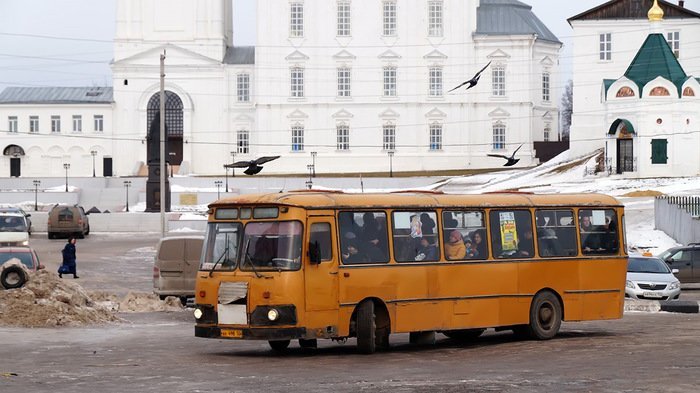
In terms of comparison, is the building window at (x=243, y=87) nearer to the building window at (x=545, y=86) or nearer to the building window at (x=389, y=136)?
the building window at (x=389, y=136)

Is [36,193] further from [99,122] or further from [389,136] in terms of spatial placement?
[389,136]

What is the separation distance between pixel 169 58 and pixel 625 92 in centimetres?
3737

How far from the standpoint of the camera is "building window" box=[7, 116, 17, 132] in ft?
356

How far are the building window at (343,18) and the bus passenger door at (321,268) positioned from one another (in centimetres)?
8615

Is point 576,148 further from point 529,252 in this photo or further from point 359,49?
point 529,252

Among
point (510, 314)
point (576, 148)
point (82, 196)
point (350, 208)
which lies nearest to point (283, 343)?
point (350, 208)

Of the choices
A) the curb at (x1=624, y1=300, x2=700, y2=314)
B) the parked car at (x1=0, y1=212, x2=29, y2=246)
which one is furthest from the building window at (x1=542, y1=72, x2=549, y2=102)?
the curb at (x1=624, y1=300, x2=700, y2=314)

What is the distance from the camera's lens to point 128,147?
10569 centimetres

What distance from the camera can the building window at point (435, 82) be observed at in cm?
10594

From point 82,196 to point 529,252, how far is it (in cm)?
6683

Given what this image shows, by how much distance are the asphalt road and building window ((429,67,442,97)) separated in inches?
3122

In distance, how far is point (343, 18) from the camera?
349 feet

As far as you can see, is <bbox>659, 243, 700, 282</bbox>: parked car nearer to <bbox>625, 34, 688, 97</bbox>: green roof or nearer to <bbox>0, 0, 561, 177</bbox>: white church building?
<bbox>625, 34, 688, 97</bbox>: green roof

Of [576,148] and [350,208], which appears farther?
[576,148]
